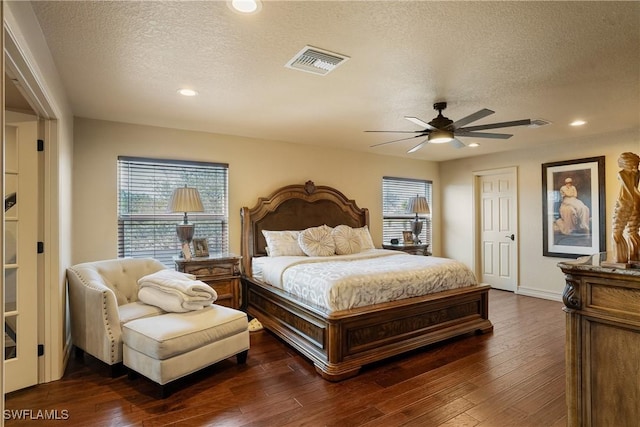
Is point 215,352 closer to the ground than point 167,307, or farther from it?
closer to the ground

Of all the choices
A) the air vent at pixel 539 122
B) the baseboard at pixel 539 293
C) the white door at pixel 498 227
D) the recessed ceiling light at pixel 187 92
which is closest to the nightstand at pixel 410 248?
the white door at pixel 498 227

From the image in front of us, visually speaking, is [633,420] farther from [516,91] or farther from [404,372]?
[516,91]

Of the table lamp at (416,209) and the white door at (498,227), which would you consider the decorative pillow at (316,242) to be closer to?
the table lamp at (416,209)

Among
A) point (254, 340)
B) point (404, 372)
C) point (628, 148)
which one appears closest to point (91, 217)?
point (254, 340)

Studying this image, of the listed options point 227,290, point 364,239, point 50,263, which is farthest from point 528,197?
point 50,263

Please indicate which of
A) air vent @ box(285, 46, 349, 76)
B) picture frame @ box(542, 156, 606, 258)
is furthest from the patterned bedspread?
picture frame @ box(542, 156, 606, 258)

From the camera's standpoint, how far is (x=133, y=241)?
3.96 meters

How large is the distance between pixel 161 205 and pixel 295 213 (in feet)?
5.81

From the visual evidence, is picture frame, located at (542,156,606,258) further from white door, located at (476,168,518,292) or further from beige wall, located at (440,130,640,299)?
white door, located at (476,168,518,292)

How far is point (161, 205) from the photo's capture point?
13.5 feet

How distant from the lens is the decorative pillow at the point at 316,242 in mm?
4309

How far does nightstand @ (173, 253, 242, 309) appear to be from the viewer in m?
3.79

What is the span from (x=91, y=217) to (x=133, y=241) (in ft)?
1.65

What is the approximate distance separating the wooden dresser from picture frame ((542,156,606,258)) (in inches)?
154
